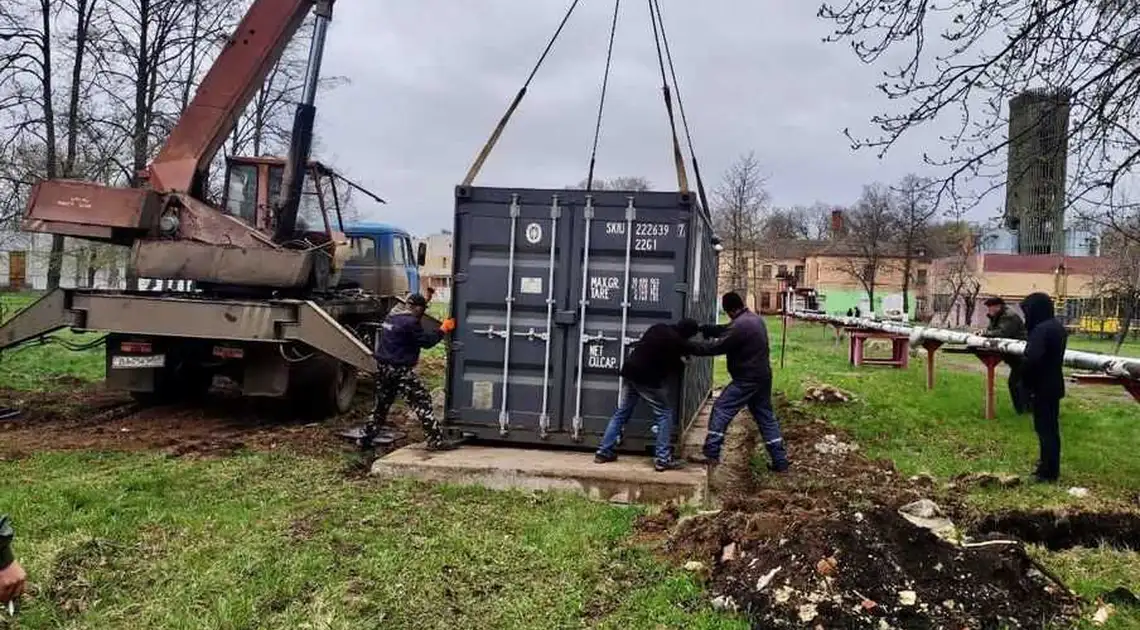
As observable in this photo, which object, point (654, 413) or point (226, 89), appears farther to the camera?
point (226, 89)

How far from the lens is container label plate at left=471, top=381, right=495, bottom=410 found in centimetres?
779

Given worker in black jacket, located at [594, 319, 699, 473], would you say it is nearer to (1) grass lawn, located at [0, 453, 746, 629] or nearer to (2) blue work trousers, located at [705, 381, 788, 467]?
(2) blue work trousers, located at [705, 381, 788, 467]

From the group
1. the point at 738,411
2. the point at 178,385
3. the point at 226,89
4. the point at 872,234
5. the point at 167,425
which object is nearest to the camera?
the point at 738,411

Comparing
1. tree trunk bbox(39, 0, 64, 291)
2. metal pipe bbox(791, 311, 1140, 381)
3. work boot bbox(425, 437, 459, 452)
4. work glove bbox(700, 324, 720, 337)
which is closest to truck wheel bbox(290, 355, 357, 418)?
work boot bbox(425, 437, 459, 452)

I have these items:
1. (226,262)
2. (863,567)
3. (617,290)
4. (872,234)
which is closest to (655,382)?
(617,290)

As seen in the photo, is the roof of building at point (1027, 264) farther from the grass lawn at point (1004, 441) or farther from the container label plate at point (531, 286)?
the container label plate at point (531, 286)

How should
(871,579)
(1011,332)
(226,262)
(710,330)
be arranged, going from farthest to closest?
(1011,332) → (226,262) → (710,330) → (871,579)

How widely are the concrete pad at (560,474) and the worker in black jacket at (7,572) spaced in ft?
14.6

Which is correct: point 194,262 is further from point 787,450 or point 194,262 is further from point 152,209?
point 787,450

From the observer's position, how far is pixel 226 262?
934 cm

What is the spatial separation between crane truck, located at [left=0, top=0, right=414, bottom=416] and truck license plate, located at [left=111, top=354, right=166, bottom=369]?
0.01 metres

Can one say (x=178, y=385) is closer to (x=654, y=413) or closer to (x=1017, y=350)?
(x=654, y=413)

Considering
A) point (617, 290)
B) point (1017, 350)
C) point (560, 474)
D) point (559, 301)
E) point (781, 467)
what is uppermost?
point (617, 290)

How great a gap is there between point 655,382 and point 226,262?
4898mm
